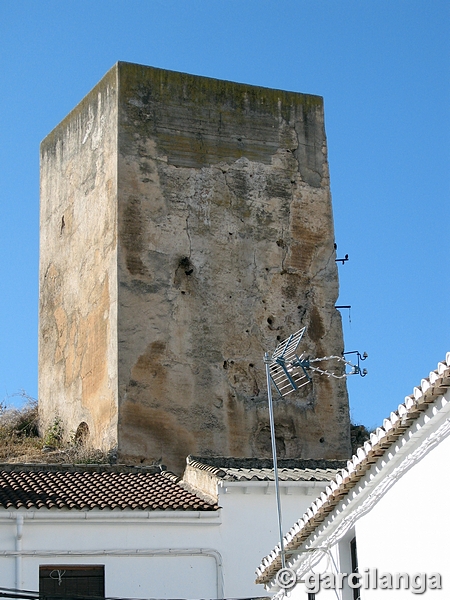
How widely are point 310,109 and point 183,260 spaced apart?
4075 mm

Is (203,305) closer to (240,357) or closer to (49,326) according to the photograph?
(240,357)

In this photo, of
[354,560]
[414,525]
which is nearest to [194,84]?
[354,560]

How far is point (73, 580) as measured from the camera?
45.4 ft

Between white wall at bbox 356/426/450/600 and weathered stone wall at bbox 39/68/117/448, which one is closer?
white wall at bbox 356/426/450/600

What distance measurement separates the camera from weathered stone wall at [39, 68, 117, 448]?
813 inches

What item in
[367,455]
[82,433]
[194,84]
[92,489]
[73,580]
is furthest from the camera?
[194,84]

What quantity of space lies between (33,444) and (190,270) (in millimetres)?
4031

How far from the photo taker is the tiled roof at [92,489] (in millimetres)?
14242

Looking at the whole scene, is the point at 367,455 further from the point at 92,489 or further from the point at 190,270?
the point at 190,270

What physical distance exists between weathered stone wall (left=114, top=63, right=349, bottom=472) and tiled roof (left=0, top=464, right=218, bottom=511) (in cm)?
299

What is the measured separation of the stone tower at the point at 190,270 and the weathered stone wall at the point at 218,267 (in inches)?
0.9

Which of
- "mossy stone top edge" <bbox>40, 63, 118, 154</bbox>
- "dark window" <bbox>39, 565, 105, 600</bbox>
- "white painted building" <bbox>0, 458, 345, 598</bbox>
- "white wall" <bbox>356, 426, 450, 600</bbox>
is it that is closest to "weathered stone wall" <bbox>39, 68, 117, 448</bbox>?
"mossy stone top edge" <bbox>40, 63, 118, 154</bbox>

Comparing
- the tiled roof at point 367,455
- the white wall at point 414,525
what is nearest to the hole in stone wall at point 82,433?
the tiled roof at point 367,455

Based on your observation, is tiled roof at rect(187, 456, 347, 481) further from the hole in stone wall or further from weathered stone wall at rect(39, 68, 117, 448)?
the hole in stone wall
